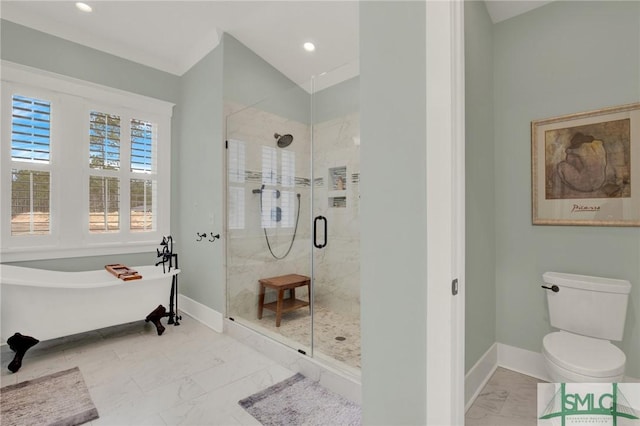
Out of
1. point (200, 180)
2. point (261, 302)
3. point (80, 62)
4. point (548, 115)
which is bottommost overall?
point (261, 302)

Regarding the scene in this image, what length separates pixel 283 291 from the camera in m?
3.12

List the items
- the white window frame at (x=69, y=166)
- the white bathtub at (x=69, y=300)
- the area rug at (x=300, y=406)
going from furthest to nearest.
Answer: the white window frame at (x=69, y=166), the white bathtub at (x=69, y=300), the area rug at (x=300, y=406)

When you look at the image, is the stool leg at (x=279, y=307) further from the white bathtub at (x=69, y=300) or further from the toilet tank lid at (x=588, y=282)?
the toilet tank lid at (x=588, y=282)

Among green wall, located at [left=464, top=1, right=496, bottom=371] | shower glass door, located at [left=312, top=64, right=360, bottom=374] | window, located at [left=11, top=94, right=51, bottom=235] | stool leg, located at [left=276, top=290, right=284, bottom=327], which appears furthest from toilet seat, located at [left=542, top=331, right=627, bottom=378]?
window, located at [left=11, top=94, right=51, bottom=235]

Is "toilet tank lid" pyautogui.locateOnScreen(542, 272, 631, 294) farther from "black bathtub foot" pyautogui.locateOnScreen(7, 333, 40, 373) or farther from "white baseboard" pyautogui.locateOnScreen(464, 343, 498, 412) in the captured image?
"black bathtub foot" pyautogui.locateOnScreen(7, 333, 40, 373)

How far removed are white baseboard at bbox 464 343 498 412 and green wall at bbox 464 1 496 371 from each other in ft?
0.17

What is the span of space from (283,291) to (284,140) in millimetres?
1594

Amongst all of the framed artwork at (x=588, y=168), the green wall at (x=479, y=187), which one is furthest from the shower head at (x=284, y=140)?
the framed artwork at (x=588, y=168)

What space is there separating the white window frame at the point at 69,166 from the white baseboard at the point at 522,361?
375cm

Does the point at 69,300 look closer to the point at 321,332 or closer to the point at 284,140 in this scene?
the point at 321,332

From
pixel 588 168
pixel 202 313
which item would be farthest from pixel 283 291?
pixel 588 168

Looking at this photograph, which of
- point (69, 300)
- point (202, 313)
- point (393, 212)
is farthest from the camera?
point (202, 313)

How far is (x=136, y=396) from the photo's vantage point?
6.53 feet

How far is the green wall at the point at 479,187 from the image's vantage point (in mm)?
1900
